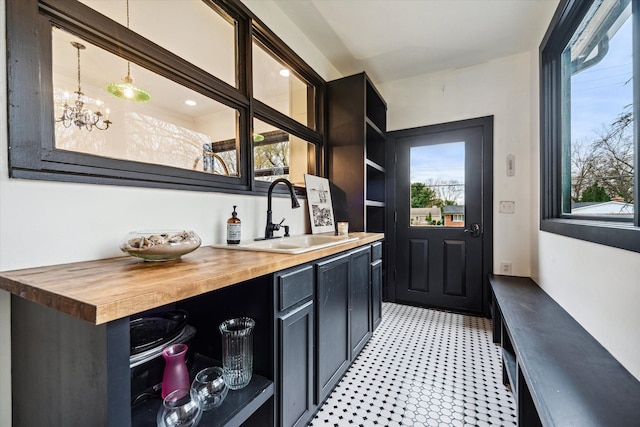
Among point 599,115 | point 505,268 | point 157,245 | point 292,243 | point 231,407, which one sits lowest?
point 231,407

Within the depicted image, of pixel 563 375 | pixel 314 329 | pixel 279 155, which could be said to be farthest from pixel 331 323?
pixel 279 155

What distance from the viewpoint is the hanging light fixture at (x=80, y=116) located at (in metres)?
1.09

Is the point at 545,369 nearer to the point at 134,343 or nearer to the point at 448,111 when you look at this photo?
the point at 134,343

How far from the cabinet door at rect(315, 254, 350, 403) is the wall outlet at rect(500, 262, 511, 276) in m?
2.03

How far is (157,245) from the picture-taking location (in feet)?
3.27

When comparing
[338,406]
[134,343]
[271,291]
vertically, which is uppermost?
[271,291]

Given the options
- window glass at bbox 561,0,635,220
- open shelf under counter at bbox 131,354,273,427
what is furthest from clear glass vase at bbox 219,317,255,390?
window glass at bbox 561,0,635,220

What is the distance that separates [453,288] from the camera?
3061 millimetres

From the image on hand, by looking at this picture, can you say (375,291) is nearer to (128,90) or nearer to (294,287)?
(294,287)

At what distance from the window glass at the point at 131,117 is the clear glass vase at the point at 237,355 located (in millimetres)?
923

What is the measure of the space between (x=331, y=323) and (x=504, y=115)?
2.81 meters

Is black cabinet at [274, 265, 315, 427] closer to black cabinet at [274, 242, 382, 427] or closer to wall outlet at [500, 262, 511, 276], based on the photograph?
black cabinet at [274, 242, 382, 427]

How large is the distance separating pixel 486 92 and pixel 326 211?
2.19 meters

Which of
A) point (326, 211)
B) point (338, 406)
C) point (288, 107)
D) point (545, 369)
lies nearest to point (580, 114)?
point (545, 369)
